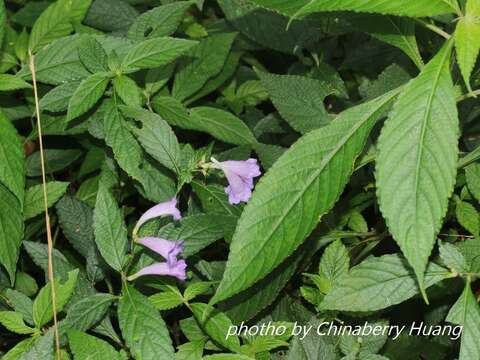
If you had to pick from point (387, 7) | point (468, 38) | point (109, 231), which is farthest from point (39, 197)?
point (468, 38)

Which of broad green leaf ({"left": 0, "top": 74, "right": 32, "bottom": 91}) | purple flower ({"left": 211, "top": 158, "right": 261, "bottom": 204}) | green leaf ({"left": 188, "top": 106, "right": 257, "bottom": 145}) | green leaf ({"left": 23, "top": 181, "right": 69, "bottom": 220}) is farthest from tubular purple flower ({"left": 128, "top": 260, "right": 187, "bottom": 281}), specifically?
broad green leaf ({"left": 0, "top": 74, "right": 32, "bottom": 91})

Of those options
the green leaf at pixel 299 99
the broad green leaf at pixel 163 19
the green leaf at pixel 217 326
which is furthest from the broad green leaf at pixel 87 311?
the broad green leaf at pixel 163 19

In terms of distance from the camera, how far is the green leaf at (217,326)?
186cm

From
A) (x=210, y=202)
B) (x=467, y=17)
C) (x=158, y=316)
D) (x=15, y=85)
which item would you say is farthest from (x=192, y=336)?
(x=467, y=17)

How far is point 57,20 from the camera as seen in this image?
96.2 inches

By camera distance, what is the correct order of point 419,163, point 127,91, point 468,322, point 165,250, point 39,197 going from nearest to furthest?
point 419,163 < point 468,322 < point 165,250 < point 127,91 < point 39,197

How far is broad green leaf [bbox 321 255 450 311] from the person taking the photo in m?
1.80

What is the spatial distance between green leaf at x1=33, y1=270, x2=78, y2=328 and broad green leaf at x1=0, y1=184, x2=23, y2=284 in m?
0.13

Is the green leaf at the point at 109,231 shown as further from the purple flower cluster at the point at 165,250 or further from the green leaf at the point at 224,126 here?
the green leaf at the point at 224,126

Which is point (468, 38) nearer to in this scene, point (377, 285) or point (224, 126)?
point (377, 285)

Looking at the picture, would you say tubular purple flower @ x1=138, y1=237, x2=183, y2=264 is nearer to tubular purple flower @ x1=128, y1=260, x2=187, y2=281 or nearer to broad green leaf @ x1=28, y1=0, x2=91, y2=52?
tubular purple flower @ x1=128, y1=260, x2=187, y2=281

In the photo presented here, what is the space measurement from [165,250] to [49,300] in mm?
316

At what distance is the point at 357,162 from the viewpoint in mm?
2045

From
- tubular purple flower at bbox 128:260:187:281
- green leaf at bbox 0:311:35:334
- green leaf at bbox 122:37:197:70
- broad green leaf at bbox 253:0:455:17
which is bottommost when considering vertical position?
green leaf at bbox 0:311:35:334
